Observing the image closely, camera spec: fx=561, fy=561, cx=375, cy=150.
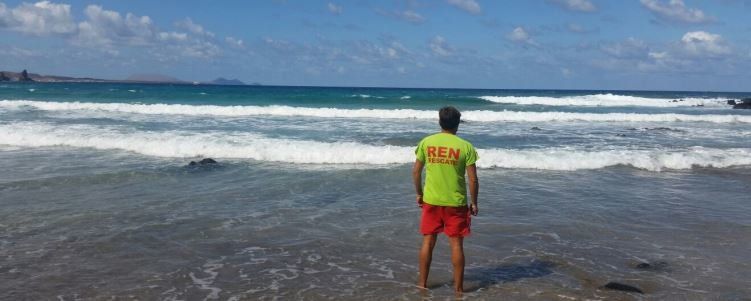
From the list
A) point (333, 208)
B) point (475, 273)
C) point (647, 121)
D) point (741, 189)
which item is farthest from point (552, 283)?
point (647, 121)

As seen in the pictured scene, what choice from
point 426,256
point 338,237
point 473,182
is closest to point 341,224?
point 338,237

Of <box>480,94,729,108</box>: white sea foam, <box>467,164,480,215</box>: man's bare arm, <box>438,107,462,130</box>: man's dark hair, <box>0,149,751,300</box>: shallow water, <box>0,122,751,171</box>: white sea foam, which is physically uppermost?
<box>480,94,729,108</box>: white sea foam

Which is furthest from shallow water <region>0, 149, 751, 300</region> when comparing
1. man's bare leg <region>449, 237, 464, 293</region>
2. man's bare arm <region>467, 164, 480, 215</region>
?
man's bare arm <region>467, 164, 480, 215</region>

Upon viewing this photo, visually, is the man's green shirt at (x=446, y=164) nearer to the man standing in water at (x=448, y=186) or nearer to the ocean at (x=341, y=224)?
the man standing in water at (x=448, y=186)

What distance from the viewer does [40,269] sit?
18.7 feet

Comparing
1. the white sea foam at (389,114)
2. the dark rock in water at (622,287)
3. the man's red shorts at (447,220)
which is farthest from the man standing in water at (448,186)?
the white sea foam at (389,114)

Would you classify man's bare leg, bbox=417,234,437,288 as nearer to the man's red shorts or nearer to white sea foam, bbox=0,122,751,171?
the man's red shorts

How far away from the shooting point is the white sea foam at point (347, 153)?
13.6m

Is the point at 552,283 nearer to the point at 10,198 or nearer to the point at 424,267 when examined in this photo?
the point at 424,267

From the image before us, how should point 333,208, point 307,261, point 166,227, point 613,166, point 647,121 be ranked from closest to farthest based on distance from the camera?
point 307,261 < point 166,227 < point 333,208 < point 613,166 < point 647,121

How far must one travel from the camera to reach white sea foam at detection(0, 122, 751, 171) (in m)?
13.6

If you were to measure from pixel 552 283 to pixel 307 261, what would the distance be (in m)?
2.57

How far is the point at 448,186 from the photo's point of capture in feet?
16.8

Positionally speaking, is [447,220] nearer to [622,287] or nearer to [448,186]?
[448,186]
